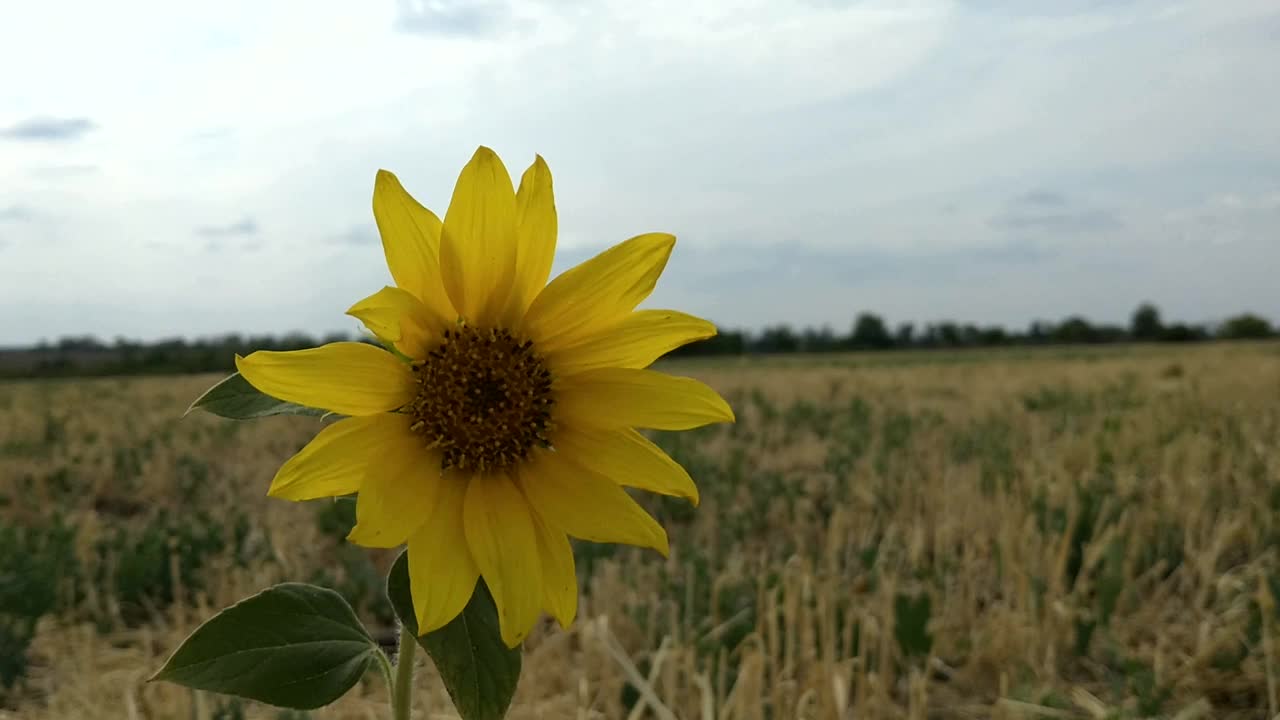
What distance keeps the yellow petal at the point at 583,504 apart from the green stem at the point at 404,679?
160 millimetres

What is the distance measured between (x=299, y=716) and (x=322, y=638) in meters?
1.01

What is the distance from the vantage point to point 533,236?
870mm

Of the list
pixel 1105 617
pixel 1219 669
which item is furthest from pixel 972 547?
pixel 1219 669

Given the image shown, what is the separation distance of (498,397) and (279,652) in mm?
292

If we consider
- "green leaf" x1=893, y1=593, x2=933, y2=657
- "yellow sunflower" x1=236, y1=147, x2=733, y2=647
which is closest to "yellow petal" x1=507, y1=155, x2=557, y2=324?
"yellow sunflower" x1=236, y1=147, x2=733, y2=647

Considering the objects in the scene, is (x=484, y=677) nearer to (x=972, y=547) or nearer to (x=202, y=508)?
(x=972, y=547)

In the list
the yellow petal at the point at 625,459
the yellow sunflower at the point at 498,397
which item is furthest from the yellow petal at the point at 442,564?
the yellow petal at the point at 625,459

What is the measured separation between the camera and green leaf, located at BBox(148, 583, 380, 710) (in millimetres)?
733

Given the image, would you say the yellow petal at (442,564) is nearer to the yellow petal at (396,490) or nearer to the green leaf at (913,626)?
the yellow petal at (396,490)

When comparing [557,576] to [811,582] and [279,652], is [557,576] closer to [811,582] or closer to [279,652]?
[279,652]

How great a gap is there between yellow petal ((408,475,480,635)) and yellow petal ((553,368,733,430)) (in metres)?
0.13

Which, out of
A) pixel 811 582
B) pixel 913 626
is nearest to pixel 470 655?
pixel 913 626

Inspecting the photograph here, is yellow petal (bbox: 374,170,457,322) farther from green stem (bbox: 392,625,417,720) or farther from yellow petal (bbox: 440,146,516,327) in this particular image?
green stem (bbox: 392,625,417,720)

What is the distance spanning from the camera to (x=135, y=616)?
328 centimetres
